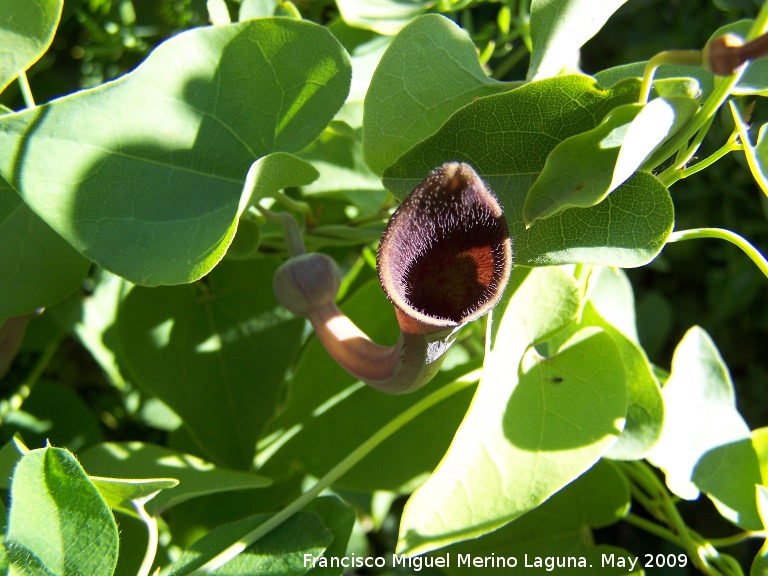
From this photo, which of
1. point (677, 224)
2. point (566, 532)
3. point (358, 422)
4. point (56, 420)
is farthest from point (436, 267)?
point (677, 224)

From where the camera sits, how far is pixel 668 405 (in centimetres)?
71

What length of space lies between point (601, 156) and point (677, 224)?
0.71 m

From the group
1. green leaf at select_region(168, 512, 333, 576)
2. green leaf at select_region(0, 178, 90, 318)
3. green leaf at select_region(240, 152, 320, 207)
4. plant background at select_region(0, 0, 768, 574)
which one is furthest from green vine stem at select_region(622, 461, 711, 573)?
green leaf at select_region(0, 178, 90, 318)

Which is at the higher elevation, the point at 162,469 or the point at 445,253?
the point at 445,253

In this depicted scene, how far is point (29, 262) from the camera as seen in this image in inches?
24.9

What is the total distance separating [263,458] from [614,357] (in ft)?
1.30

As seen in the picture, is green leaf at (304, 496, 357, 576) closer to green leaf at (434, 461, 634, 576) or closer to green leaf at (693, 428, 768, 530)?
green leaf at (434, 461, 634, 576)

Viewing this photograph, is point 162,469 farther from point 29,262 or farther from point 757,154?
point 757,154

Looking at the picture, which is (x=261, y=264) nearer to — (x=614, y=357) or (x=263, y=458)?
(x=263, y=458)

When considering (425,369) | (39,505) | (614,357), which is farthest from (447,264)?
(39,505)

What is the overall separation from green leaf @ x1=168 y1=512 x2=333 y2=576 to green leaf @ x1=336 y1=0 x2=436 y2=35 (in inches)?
18.2

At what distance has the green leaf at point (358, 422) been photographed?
29.5 inches

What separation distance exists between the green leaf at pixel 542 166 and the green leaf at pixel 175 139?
117mm

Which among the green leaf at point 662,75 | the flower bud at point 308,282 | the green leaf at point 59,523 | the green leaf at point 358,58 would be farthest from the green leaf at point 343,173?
the green leaf at point 59,523
